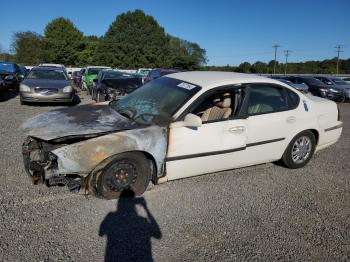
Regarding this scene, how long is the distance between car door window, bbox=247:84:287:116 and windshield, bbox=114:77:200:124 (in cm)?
87

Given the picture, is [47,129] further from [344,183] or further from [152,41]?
[152,41]

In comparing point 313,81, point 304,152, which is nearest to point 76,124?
point 304,152

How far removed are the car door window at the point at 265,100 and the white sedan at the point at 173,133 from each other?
0.01 m

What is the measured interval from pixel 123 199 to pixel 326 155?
14.5 feet

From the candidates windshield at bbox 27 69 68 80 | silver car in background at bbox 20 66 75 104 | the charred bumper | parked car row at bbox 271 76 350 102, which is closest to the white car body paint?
the charred bumper

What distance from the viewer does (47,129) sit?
158 inches

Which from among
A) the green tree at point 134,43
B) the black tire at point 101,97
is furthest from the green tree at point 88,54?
the black tire at point 101,97

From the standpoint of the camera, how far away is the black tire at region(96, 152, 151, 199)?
3.91 m

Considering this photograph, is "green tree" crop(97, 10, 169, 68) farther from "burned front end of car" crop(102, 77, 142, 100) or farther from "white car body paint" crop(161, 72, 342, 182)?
"white car body paint" crop(161, 72, 342, 182)

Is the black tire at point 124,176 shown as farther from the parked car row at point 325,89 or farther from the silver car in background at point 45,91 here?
the parked car row at point 325,89

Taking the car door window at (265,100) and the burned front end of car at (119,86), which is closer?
the car door window at (265,100)

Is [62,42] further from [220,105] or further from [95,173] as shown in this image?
[95,173]

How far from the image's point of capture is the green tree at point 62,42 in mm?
65750

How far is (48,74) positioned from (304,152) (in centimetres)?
1013
